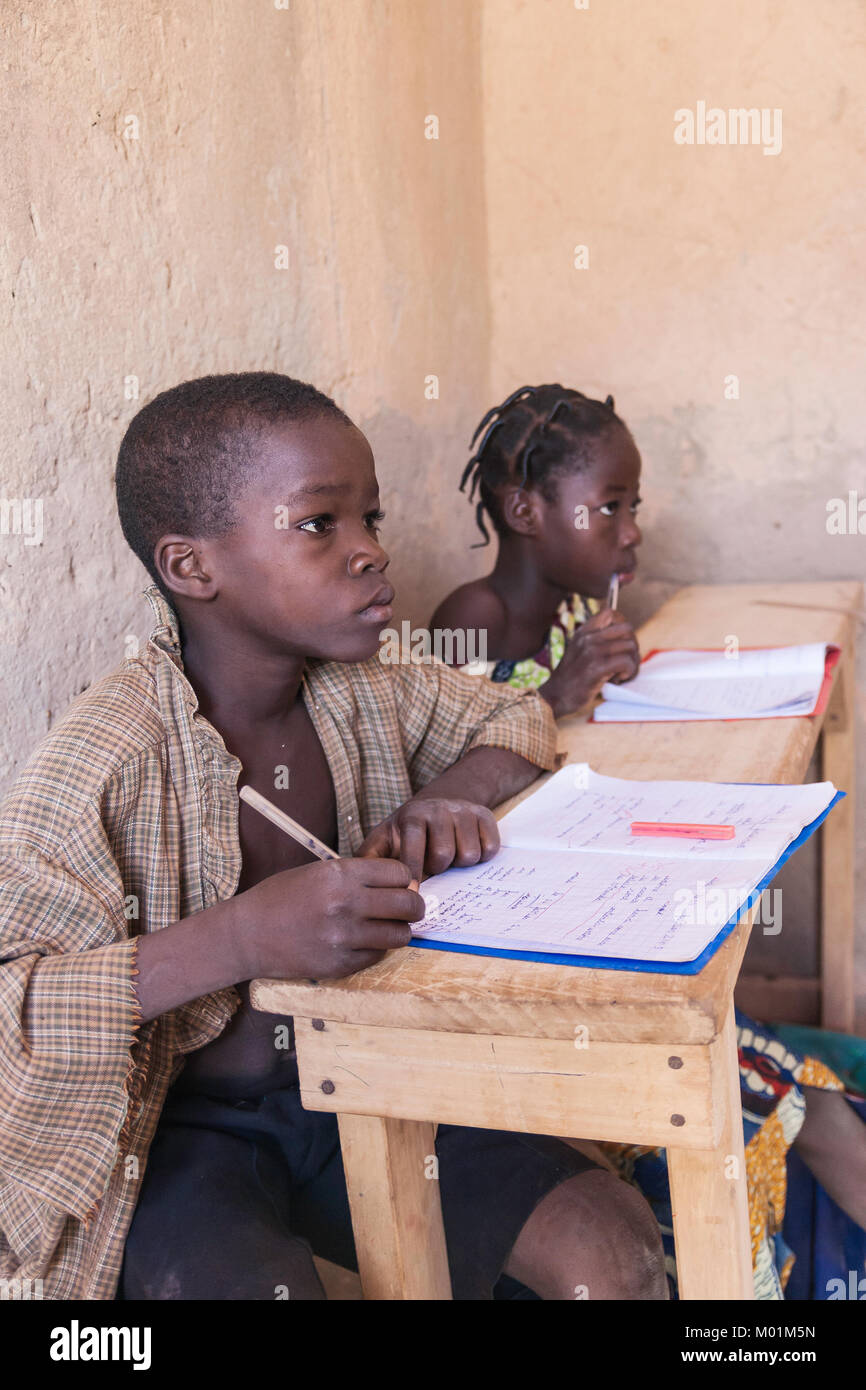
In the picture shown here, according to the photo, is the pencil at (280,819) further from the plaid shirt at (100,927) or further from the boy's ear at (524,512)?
the boy's ear at (524,512)

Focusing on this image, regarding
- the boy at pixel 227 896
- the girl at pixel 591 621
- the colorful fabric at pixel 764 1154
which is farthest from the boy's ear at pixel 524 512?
the colorful fabric at pixel 764 1154

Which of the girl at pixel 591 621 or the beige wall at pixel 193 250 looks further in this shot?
the girl at pixel 591 621

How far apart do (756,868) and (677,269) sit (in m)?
1.92

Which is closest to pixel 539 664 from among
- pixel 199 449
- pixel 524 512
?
pixel 524 512

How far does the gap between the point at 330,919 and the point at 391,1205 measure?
0.80 ft

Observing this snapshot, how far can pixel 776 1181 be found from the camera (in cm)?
144

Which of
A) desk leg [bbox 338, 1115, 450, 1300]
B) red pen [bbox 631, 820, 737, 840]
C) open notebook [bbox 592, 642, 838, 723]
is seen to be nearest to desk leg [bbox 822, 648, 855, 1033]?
open notebook [bbox 592, 642, 838, 723]

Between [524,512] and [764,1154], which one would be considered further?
[524,512]

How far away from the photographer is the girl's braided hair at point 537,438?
6.56 ft

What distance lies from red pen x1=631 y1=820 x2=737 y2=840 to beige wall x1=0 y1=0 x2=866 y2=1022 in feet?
2.08

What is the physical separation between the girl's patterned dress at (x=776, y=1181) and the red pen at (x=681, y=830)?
19.4 inches

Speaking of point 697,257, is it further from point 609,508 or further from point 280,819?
point 280,819

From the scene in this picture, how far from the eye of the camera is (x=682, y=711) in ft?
4.96

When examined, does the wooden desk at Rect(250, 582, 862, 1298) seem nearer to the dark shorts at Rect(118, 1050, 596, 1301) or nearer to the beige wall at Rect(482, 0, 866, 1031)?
the dark shorts at Rect(118, 1050, 596, 1301)
